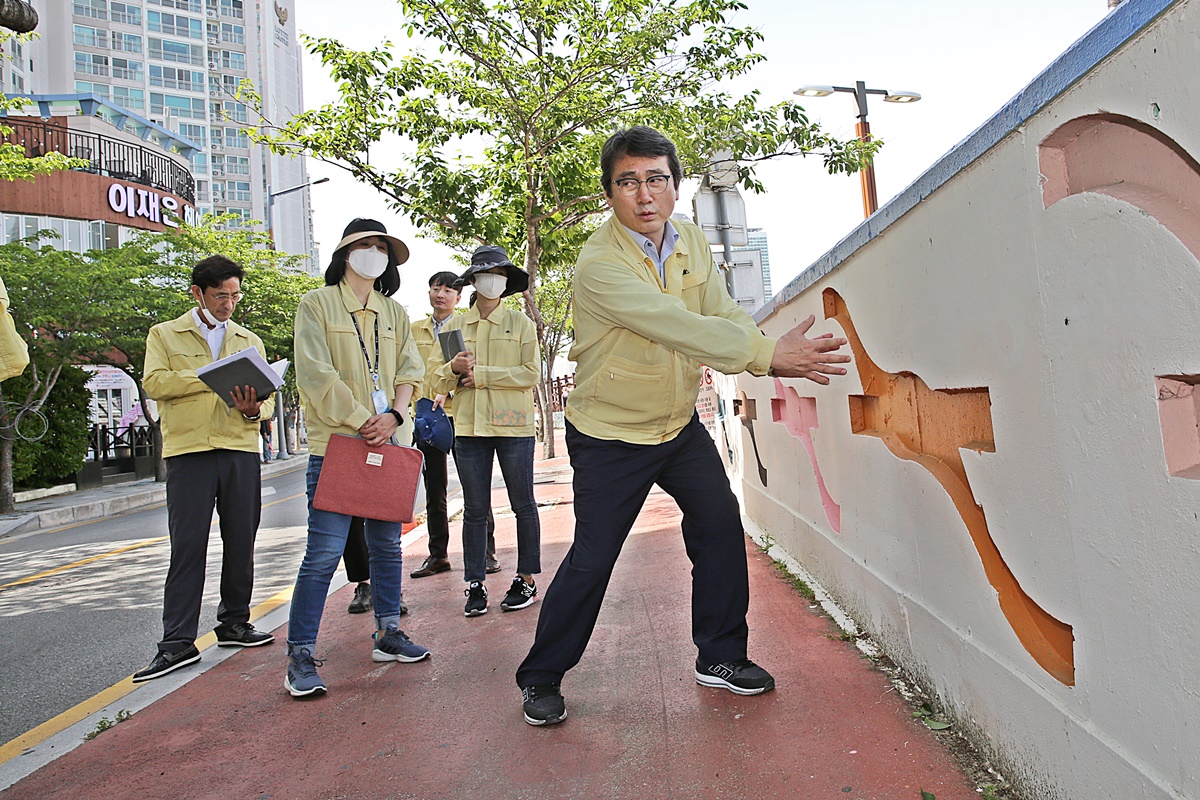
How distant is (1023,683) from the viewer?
2.09 meters

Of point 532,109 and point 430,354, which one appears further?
point 532,109

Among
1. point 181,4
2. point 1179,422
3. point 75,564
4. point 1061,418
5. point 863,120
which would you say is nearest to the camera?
point 1179,422

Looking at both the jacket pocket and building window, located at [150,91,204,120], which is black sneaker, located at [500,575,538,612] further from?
building window, located at [150,91,204,120]

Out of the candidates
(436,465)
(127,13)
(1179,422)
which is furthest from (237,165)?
(1179,422)

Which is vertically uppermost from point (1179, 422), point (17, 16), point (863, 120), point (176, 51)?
point (176, 51)

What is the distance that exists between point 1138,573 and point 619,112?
33.3 ft

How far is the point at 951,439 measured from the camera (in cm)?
263

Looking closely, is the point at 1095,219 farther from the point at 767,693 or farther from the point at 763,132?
the point at 763,132

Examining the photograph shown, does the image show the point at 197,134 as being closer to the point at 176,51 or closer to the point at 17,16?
the point at 176,51

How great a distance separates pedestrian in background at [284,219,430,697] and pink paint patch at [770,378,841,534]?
1874 mm

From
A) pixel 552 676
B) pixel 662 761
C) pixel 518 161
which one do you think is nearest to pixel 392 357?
pixel 552 676

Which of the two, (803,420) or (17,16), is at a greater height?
(17,16)

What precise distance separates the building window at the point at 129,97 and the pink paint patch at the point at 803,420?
73.4m

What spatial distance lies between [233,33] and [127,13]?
1167 cm
